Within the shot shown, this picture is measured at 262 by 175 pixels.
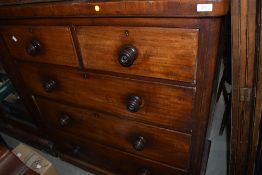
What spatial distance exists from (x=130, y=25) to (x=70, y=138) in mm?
826

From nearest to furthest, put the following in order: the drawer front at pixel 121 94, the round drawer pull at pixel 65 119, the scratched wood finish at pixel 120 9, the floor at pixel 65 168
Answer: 1. the scratched wood finish at pixel 120 9
2. the drawer front at pixel 121 94
3. the round drawer pull at pixel 65 119
4. the floor at pixel 65 168

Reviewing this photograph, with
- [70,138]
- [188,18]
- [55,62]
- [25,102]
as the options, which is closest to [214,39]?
[188,18]

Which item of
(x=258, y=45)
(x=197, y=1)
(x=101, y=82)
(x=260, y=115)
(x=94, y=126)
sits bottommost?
(x=94, y=126)

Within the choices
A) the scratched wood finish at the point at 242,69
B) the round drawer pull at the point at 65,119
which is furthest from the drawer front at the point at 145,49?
the round drawer pull at the point at 65,119

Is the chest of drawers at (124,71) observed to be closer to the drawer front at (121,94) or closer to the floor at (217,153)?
the drawer front at (121,94)

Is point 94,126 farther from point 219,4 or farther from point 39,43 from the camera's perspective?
point 219,4

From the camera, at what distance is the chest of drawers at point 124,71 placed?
649 millimetres

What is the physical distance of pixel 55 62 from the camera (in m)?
0.97

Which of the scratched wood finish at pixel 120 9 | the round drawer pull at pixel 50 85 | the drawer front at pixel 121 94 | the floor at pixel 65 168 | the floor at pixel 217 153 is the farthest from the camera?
the floor at pixel 65 168

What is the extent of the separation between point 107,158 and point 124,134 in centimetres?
29

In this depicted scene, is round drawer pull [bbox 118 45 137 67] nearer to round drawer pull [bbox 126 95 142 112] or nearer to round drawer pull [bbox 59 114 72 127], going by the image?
round drawer pull [bbox 126 95 142 112]

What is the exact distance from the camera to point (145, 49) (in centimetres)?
72

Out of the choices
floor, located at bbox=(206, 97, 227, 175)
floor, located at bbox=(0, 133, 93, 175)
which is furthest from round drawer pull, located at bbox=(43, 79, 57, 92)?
floor, located at bbox=(206, 97, 227, 175)

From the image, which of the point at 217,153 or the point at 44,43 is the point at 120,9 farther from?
the point at 217,153
